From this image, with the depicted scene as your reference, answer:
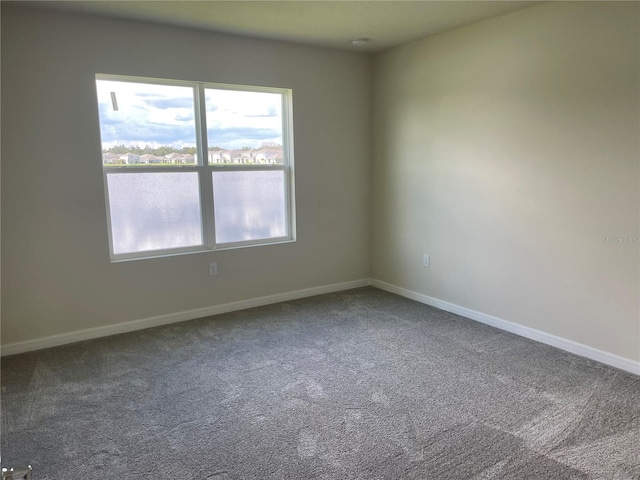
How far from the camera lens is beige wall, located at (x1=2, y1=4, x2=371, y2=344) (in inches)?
126

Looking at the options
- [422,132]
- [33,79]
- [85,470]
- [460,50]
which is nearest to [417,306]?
[422,132]

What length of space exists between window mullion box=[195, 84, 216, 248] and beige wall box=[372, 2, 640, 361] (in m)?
1.86

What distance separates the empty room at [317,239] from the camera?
231 centimetres

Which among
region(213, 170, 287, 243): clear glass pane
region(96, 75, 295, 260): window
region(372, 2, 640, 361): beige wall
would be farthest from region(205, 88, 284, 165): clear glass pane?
region(372, 2, 640, 361): beige wall

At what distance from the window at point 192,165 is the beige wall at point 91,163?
0.41 feet

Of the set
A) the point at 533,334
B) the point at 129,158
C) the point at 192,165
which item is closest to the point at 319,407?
the point at 533,334

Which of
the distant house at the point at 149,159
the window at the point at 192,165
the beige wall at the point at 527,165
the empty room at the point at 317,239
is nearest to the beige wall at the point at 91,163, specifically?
the empty room at the point at 317,239

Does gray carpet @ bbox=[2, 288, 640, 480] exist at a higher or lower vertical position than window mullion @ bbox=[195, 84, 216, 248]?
lower

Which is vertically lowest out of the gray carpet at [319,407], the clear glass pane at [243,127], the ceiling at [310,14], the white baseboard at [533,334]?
the gray carpet at [319,407]

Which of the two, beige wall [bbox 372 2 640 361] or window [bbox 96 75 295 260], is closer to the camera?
beige wall [bbox 372 2 640 361]

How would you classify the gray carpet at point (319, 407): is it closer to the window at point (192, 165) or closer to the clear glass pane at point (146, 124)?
the window at point (192, 165)

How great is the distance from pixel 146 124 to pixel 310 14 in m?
1.61

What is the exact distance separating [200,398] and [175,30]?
2882 millimetres

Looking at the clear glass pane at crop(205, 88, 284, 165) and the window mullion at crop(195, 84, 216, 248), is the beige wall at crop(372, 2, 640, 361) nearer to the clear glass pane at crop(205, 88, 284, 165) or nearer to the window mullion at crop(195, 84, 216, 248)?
the clear glass pane at crop(205, 88, 284, 165)
